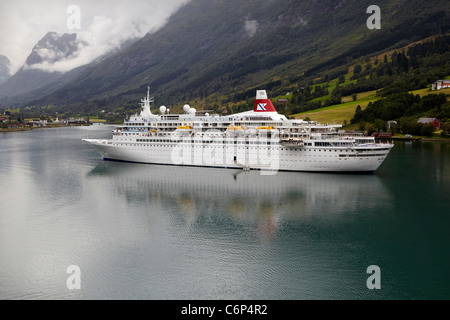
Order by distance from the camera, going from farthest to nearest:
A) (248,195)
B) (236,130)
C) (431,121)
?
1. (431,121)
2. (236,130)
3. (248,195)

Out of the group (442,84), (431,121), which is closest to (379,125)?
(431,121)

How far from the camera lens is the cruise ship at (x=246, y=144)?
120ft

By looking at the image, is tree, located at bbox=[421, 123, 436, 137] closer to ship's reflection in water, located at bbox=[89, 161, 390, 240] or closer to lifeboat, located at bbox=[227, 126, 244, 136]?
ship's reflection in water, located at bbox=[89, 161, 390, 240]

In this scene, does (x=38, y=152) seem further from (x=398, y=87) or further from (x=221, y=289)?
(x=398, y=87)

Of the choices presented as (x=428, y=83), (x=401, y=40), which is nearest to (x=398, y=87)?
(x=428, y=83)

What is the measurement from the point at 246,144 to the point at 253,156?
157 cm

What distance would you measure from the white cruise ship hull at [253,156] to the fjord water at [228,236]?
113 centimetres

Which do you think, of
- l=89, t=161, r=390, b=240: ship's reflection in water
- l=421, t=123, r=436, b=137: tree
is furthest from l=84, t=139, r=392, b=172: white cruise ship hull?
l=421, t=123, r=436, b=137: tree

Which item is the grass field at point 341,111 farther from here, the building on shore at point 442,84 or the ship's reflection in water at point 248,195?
the ship's reflection in water at point 248,195

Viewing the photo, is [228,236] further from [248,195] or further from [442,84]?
[442,84]

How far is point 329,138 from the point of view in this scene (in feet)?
122

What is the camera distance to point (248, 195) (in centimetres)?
3084

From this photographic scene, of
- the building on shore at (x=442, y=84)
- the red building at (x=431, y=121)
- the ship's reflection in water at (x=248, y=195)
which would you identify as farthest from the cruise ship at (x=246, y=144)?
the building on shore at (x=442, y=84)

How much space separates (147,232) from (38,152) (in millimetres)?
46985
